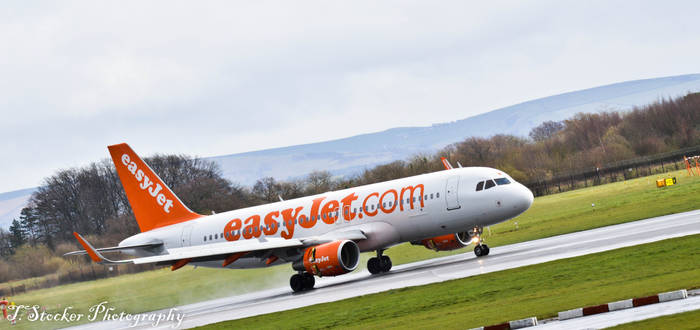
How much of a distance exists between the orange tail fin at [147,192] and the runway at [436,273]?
6.53 metres

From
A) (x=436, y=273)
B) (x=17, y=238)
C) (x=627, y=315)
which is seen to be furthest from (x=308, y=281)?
(x=17, y=238)

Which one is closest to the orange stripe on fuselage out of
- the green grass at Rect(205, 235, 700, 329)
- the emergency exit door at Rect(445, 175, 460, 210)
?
the emergency exit door at Rect(445, 175, 460, 210)

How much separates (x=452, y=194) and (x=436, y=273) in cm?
421

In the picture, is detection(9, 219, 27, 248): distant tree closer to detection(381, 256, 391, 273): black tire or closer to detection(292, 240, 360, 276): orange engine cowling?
detection(381, 256, 391, 273): black tire

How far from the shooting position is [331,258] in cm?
3403

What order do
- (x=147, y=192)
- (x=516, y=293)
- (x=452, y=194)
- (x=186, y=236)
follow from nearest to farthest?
1. (x=516, y=293)
2. (x=452, y=194)
3. (x=186, y=236)
4. (x=147, y=192)

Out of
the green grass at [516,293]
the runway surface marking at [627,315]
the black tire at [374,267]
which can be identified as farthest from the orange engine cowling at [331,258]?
the runway surface marking at [627,315]

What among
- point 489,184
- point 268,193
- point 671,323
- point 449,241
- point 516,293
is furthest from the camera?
point 268,193

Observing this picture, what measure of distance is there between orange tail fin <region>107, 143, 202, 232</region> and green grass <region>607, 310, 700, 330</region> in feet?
111

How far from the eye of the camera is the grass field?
1740 inches

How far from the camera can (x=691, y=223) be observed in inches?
1316

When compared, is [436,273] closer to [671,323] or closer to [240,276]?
[240,276]

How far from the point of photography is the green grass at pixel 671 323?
12.9 meters

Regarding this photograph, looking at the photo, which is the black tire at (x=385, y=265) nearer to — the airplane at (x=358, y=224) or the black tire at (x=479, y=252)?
the airplane at (x=358, y=224)
